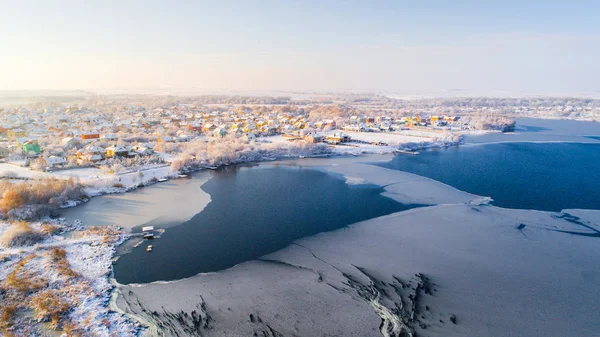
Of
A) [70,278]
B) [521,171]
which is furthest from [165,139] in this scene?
[521,171]

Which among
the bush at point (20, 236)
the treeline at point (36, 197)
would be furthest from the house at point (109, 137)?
the bush at point (20, 236)

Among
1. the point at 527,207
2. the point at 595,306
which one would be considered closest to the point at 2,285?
the point at 595,306

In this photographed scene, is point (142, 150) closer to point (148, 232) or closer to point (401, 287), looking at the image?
point (148, 232)

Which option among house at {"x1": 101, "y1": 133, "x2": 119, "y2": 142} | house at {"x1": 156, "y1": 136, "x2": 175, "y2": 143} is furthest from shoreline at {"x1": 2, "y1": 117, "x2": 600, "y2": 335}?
house at {"x1": 101, "y1": 133, "x2": 119, "y2": 142}

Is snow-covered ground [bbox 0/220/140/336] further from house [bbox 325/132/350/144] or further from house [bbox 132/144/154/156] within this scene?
house [bbox 325/132/350/144]

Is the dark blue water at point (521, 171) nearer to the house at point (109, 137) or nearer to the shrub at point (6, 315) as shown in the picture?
the shrub at point (6, 315)

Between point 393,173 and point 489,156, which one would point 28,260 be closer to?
point 393,173

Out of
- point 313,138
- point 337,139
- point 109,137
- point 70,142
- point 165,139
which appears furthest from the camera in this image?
point 337,139
